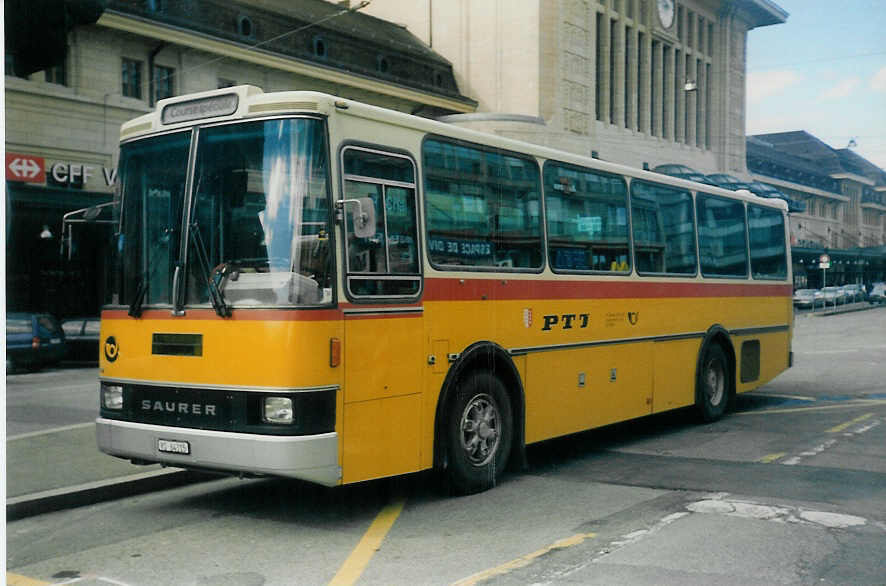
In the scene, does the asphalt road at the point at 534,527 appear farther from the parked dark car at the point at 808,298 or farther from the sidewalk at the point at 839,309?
the parked dark car at the point at 808,298

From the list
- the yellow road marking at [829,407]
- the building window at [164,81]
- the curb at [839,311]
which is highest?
the building window at [164,81]

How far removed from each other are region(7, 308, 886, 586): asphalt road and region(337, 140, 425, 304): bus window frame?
1647mm

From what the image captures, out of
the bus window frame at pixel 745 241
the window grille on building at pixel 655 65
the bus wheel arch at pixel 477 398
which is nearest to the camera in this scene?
the bus wheel arch at pixel 477 398

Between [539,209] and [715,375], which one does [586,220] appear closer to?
[539,209]

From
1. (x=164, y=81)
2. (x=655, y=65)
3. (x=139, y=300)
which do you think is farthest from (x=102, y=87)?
(x=139, y=300)

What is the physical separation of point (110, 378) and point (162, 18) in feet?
74.2

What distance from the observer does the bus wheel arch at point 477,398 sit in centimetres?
750

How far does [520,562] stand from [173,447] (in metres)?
2.64

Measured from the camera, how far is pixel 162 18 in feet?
90.0

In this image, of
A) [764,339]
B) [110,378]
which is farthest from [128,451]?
[764,339]

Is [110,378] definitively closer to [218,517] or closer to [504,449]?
[218,517]

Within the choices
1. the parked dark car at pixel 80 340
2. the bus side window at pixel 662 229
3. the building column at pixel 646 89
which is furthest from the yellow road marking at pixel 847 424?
the parked dark car at pixel 80 340

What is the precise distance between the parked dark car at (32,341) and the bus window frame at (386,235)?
1721 cm

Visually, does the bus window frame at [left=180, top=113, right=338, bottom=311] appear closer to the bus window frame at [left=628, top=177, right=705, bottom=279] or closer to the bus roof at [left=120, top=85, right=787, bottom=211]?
the bus roof at [left=120, top=85, right=787, bottom=211]
